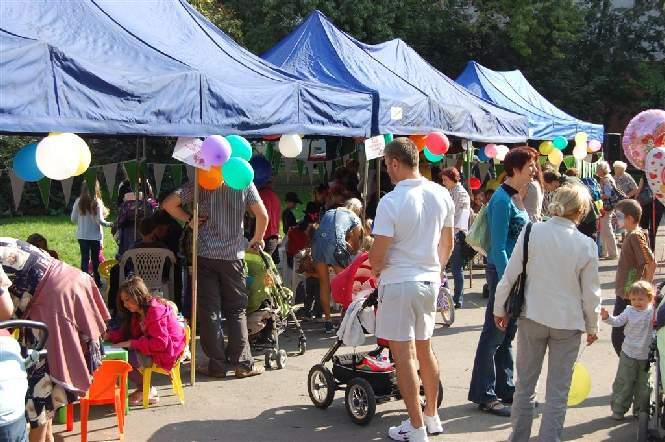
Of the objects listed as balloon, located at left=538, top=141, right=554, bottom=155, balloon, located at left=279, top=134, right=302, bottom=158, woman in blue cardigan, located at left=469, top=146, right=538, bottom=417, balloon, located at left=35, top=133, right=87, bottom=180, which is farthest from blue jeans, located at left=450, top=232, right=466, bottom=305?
balloon, located at left=538, top=141, right=554, bottom=155

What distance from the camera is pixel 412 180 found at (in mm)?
5145

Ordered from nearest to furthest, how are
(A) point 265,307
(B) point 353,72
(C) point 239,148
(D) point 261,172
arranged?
(C) point 239,148, (A) point 265,307, (D) point 261,172, (B) point 353,72

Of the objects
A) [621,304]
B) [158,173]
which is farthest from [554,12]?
[621,304]

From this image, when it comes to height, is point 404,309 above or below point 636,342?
above

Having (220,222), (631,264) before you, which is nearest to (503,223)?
(631,264)

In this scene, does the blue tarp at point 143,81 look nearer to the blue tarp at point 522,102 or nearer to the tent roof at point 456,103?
the tent roof at point 456,103

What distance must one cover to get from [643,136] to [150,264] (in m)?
4.42

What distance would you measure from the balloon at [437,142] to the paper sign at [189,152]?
4.15 m

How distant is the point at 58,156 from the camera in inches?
211

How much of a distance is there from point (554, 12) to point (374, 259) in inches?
1034

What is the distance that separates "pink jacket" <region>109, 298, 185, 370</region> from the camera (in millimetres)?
5922

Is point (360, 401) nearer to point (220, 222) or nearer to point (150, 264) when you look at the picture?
point (220, 222)

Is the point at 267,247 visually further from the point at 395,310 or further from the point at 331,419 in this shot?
the point at 395,310

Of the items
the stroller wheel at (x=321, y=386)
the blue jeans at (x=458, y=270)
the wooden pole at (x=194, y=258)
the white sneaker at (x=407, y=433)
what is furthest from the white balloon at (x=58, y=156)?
the blue jeans at (x=458, y=270)
